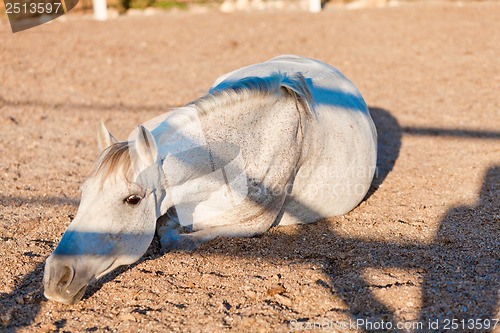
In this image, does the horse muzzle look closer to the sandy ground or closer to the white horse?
the white horse

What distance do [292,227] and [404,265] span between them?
0.83 m

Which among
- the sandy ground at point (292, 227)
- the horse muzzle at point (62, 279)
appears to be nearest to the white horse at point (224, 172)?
the horse muzzle at point (62, 279)

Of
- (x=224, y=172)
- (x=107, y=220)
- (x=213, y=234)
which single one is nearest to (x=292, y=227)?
(x=213, y=234)

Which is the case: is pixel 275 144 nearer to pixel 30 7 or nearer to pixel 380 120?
pixel 380 120

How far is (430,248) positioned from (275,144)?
3.71 ft

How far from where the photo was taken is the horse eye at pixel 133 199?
246 cm

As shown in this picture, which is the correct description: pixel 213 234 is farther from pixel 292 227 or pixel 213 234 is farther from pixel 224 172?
pixel 292 227

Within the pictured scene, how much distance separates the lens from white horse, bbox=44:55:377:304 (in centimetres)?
241

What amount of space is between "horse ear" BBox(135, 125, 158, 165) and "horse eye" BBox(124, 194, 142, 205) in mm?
183

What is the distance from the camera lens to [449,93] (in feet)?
20.2

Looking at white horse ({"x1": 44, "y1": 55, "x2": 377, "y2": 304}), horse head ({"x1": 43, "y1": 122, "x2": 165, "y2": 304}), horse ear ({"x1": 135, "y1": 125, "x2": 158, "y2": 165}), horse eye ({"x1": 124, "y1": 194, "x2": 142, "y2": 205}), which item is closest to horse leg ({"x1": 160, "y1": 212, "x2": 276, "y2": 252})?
white horse ({"x1": 44, "y1": 55, "x2": 377, "y2": 304})

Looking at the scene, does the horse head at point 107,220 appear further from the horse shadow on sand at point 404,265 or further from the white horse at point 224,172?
the horse shadow on sand at point 404,265

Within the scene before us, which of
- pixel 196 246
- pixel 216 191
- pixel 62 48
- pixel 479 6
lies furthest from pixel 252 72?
pixel 479 6

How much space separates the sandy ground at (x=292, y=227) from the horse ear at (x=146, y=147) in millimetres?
694
